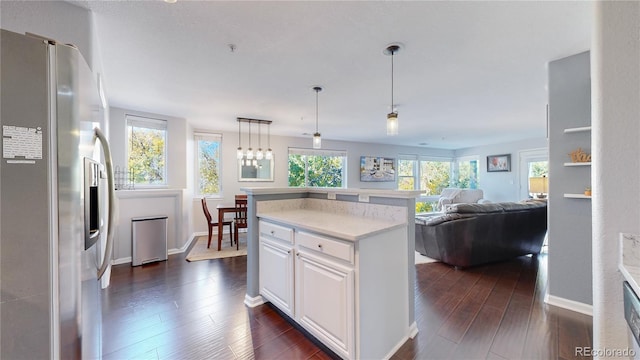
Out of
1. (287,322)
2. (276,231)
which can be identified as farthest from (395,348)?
(276,231)

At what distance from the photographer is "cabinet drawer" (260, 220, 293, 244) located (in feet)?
6.54

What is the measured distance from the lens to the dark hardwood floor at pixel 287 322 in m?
1.76

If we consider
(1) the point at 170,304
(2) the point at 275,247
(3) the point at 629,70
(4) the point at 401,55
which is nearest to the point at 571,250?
(3) the point at 629,70

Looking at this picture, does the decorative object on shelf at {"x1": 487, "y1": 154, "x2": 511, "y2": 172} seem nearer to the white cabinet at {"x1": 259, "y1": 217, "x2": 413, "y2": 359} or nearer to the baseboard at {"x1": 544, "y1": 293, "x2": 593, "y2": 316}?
the baseboard at {"x1": 544, "y1": 293, "x2": 593, "y2": 316}

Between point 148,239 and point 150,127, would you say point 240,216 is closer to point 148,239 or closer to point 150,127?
point 148,239

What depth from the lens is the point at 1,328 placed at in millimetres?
770

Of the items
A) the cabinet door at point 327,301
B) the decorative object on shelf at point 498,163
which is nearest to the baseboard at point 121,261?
the cabinet door at point 327,301

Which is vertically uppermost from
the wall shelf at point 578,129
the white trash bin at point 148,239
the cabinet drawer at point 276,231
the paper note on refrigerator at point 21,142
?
the wall shelf at point 578,129

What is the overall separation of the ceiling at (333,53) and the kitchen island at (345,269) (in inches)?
49.1

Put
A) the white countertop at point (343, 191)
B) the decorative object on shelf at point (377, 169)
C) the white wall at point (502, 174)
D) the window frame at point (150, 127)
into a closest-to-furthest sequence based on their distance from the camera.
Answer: the white countertop at point (343, 191) < the window frame at point (150, 127) < the white wall at point (502, 174) < the decorative object on shelf at point (377, 169)

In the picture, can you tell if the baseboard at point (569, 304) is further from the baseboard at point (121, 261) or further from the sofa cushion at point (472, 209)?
the baseboard at point (121, 261)

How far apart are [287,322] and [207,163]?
14.3ft

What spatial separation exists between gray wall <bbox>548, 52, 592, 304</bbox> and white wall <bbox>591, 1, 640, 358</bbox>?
5.76 feet

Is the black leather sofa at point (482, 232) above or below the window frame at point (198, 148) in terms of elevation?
below
